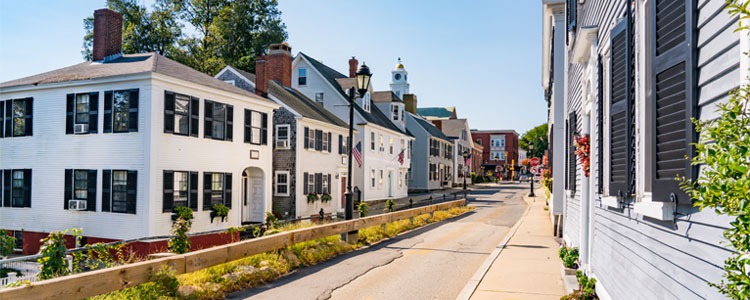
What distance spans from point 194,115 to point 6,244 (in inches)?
334

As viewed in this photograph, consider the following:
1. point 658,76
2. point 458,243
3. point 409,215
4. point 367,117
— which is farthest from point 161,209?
point 367,117

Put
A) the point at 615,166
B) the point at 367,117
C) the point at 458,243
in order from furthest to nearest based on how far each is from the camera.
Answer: the point at 367,117
the point at 458,243
the point at 615,166

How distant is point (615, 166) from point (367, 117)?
34350 millimetres

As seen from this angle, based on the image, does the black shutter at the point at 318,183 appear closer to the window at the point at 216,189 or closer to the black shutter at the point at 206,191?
the window at the point at 216,189

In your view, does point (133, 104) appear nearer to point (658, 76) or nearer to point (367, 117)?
point (658, 76)

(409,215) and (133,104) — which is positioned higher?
(133,104)

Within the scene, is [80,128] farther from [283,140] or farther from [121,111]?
[283,140]

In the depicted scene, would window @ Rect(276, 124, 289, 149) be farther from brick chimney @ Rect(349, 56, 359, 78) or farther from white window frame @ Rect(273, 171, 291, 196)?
brick chimney @ Rect(349, 56, 359, 78)

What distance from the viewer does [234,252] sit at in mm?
10211

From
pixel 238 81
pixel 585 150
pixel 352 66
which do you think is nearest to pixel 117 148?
pixel 238 81

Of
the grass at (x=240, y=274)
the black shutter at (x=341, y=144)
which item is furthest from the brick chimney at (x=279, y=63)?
the grass at (x=240, y=274)

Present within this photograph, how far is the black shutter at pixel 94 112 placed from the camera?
20625 millimetres

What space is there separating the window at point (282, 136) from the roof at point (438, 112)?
61871 millimetres

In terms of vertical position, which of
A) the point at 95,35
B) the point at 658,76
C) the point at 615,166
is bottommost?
the point at 615,166
